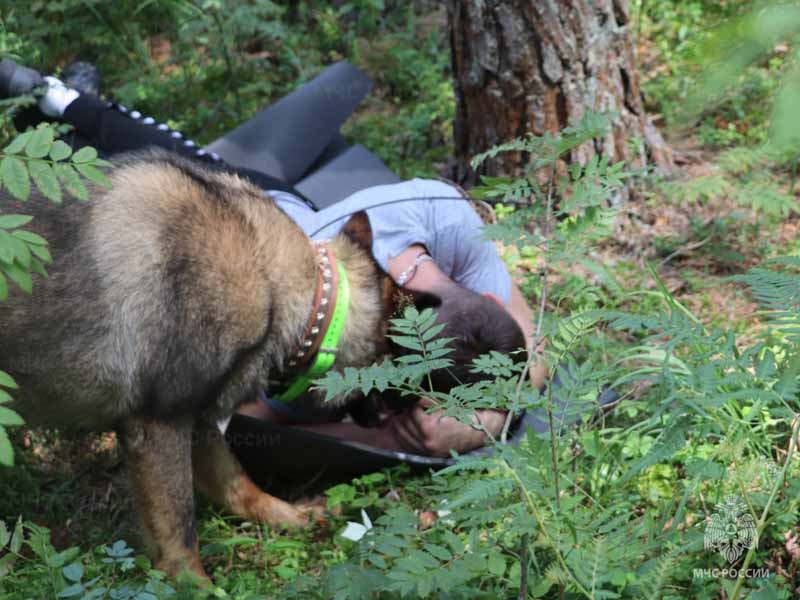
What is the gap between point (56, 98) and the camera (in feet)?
15.3

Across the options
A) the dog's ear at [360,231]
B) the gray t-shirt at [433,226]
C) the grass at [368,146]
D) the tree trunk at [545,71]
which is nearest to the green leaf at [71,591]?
the grass at [368,146]

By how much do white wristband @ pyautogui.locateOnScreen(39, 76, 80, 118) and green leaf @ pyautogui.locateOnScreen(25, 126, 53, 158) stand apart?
3.13m

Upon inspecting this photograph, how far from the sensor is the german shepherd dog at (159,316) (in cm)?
277

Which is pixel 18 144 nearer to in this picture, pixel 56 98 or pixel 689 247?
pixel 56 98

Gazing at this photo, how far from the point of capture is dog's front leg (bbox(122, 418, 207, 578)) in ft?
9.75

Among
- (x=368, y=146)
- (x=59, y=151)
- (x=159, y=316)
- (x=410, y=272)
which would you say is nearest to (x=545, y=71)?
(x=368, y=146)

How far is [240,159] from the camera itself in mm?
4859

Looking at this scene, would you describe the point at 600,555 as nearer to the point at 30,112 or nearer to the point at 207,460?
the point at 207,460

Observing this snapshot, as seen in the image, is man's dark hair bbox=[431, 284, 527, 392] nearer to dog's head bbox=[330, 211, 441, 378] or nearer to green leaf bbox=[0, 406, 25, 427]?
dog's head bbox=[330, 211, 441, 378]

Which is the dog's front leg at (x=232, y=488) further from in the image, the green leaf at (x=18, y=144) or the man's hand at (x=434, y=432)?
the green leaf at (x=18, y=144)

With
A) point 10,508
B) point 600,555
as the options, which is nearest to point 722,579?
point 600,555

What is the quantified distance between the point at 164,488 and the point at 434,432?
3.67ft

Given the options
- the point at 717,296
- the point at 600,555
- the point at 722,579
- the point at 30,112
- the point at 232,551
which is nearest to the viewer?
the point at 600,555

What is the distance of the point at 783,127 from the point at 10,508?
3517 millimetres
